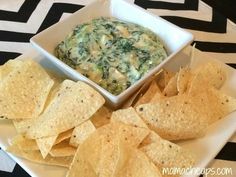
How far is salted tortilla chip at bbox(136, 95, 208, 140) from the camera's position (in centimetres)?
104

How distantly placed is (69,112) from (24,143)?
0.14 meters

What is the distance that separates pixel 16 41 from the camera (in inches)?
58.2

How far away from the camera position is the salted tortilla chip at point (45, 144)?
3.25 ft

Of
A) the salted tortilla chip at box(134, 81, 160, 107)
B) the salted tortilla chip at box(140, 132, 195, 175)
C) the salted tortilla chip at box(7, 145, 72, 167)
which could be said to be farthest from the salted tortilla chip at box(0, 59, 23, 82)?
the salted tortilla chip at box(140, 132, 195, 175)

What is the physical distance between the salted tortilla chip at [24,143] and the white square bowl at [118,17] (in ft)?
0.70

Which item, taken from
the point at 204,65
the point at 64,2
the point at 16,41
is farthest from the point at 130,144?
the point at 64,2

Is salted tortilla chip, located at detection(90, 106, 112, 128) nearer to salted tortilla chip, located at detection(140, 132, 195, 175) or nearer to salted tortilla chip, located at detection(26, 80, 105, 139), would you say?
salted tortilla chip, located at detection(26, 80, 105, 139)

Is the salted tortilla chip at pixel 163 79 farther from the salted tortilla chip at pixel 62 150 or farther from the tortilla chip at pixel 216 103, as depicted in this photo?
the salted tortilla chip at pixel 62 150

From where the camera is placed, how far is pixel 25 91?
1.14 m

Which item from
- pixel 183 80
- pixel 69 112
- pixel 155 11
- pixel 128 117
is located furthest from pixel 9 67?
pixel 155 11

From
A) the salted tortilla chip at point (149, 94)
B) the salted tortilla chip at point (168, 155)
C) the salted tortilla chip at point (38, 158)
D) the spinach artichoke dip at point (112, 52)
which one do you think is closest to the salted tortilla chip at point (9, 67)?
the spinach artichoke dip at point (112, 52)

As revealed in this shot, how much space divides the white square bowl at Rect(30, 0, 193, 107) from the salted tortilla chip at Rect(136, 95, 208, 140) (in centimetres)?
9

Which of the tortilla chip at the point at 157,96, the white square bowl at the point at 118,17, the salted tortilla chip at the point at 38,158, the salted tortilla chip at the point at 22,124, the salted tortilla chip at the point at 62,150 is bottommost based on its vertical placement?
the salted tortilla chip at the point at 38,158

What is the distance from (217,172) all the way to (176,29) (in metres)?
0.46
